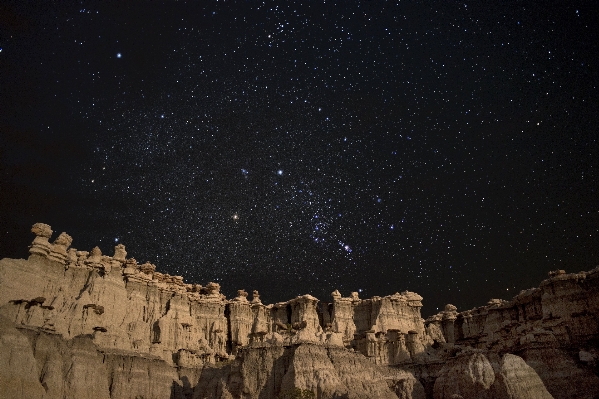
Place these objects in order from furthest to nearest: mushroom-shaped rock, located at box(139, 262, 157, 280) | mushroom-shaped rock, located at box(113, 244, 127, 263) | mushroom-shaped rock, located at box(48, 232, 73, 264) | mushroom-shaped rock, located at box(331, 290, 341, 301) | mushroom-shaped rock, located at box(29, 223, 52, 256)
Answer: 1. mushroom-shaped rock, located at box(331, 290, 341, 301)
2. mushroom-shaped rock, located at box(139, 262, 157, 280)
3. mushroom-shaped rock, located at box(113, 244, 127, 263)
4. mushroom-shaped rock, located at box(48, 232, 73, 264)
5. mushroom-shaped rock, located at box(29, 223, 52, 256)

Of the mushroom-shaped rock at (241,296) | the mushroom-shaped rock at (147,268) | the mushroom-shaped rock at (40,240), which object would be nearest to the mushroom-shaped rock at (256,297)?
the mushroom-shaped rock at (241,296)

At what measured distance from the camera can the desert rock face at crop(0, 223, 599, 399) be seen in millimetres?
53219

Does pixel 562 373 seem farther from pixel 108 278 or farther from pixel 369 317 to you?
pixel 108 278

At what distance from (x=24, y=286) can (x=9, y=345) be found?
1150 centimetres

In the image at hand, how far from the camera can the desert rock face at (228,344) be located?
5322 cm

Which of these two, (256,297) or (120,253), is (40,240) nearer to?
(120,253)

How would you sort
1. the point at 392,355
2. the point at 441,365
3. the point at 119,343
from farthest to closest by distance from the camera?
the point at 392,355
the point at 441,365
the point at 119,343

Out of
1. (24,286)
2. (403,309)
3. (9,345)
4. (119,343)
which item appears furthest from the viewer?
(403,309)

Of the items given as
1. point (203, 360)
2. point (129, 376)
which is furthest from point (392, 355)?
point (129, 376)

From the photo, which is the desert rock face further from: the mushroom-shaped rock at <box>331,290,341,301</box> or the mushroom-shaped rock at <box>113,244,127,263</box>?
the mushroom-shaped rock at <box>331,290,341,301</box>

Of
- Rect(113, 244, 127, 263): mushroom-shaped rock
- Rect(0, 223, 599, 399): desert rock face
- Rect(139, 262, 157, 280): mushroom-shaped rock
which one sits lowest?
Rect(0, 223, 599, 399): desert rock face

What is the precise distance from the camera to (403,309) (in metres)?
89.1

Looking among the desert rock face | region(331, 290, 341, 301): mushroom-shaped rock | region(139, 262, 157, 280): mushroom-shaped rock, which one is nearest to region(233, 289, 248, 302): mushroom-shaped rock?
the desert rock face

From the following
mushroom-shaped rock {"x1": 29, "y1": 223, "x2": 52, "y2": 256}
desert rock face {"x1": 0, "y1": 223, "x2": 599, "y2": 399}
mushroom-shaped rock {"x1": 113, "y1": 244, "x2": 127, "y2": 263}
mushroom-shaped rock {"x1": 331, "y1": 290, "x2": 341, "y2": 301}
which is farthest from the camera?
mushroom-shaped rock {"x1": 331, "y1": 290, "x2": 341, "y2": 301}
